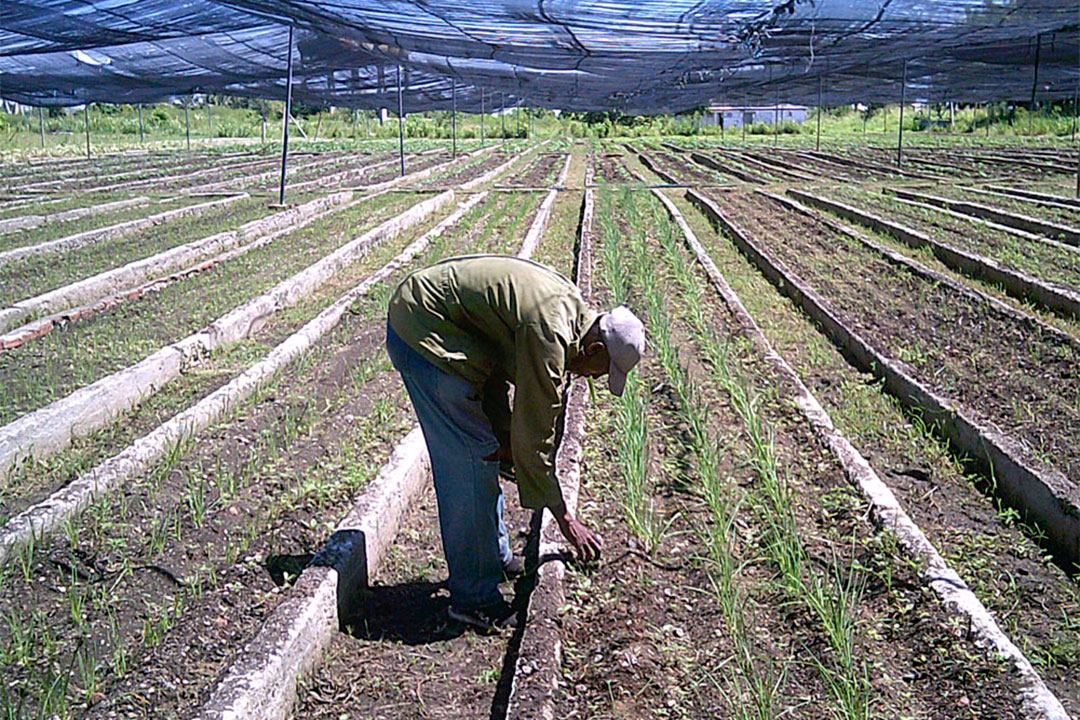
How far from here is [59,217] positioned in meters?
11.7

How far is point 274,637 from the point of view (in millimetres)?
2850

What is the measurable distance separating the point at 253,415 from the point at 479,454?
7.88ft

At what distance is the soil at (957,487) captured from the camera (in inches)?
125

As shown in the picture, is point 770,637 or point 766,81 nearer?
point 770,637

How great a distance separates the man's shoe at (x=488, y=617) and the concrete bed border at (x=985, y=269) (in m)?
5.03

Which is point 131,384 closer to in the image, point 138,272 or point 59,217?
point 138,272

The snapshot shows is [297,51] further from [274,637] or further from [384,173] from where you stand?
[274,637]

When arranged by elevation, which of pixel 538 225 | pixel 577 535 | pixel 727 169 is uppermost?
pixel 727 169

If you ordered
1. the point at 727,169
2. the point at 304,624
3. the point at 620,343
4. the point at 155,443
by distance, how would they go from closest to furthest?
the point at 620,343 → the point at 304,624 → the point at 155,443 → the point at 727,169

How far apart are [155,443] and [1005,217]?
10246mm

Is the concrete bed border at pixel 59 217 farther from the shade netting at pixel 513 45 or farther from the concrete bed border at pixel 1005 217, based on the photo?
the concrete bed border at pixel 1005 217

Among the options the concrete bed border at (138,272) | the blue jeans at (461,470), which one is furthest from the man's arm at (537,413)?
the concrete bed border at (138,272)

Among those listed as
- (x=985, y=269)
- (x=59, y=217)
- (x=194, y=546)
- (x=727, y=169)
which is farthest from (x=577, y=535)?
(x=727, y=169)

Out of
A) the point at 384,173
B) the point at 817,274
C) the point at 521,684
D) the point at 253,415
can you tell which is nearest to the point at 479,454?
the point at 521,684
